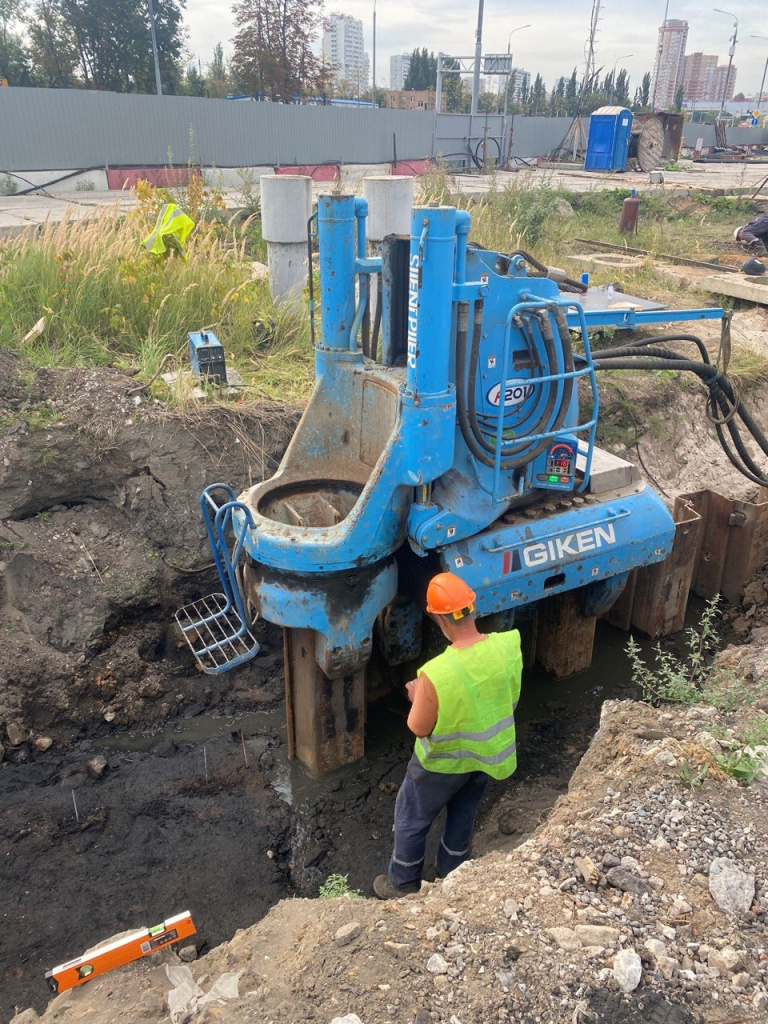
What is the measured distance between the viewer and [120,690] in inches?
213

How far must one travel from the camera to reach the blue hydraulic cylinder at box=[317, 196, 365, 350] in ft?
15.0

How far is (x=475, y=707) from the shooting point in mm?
3523

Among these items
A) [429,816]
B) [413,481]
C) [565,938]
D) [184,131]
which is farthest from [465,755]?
[184,131]

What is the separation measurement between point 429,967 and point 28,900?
7.82ft

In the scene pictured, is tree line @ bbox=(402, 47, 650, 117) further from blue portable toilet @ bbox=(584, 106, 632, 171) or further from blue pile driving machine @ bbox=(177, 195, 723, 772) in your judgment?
blue pile driving machine @ bbox=(177, 195, 723, 772)

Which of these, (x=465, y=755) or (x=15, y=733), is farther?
(x=15, y=733)

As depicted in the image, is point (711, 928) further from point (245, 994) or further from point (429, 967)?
point (245, 994)

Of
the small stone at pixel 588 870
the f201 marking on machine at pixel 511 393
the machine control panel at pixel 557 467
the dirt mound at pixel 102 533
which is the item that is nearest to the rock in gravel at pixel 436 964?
the small stone at pixel 588 870

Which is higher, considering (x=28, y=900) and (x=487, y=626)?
(x=487, y=626)

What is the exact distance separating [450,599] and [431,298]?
1.53m

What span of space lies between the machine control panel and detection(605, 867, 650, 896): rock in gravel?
8.01 ft

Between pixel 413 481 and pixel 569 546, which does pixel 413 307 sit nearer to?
pixel 413 481

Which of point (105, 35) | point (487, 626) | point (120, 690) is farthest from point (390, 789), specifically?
point (105, 35)

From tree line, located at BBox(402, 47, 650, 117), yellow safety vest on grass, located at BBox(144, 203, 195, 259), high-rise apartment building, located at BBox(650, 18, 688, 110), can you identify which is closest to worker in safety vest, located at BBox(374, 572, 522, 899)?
yellow safety vest on grass, located at BBox(144, 203, 195, 259)
